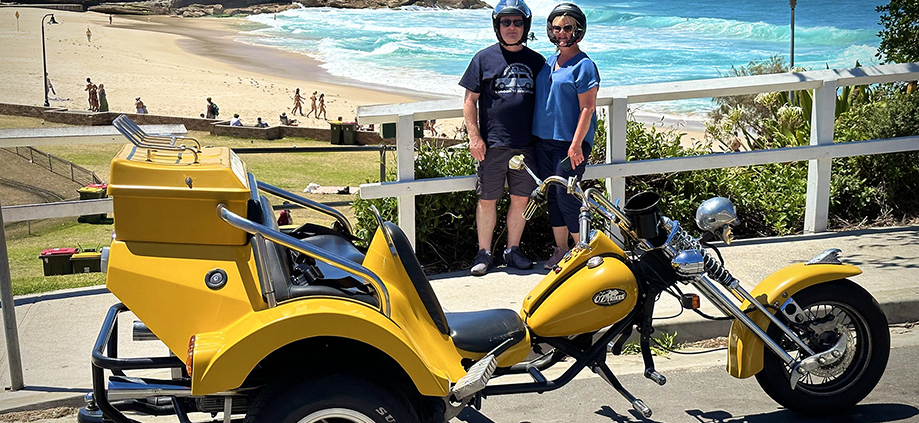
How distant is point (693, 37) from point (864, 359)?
6149 centimetres

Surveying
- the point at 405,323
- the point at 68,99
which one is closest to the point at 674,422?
the point at 405,323

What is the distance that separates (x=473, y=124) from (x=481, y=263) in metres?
1.02

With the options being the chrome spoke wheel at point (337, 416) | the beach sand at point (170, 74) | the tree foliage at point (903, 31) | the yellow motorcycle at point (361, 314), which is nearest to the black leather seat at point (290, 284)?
the yellow motorcycle at point (361, 314)

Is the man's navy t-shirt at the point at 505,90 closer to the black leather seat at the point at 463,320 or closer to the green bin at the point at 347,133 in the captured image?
the black leather seat at the point at 463,320

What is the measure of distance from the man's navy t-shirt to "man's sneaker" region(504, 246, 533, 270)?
836 millimetres

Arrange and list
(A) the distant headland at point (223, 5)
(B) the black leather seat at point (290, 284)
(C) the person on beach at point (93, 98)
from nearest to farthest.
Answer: (B) the black leather seat at point (290, 284) < (C) the person on beach at point (93, 98) < (A) the distant headland at point (223, 5)

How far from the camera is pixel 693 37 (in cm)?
6272

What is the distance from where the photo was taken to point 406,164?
6.35 metres

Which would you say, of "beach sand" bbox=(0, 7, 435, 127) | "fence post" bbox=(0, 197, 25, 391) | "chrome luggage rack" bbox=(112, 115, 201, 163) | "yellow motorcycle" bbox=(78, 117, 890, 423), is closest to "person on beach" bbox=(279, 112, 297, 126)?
"beach sand" bbox=(0, 7, 435, 127)

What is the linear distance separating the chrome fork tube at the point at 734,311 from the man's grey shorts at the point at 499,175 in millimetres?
2451

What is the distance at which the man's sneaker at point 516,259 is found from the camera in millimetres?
6551

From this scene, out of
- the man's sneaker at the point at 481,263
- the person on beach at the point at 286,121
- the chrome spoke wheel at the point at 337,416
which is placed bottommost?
the person on beach at the point at 286,121

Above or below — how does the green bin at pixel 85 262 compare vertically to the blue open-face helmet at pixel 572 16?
below

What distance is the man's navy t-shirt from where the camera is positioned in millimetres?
6195
